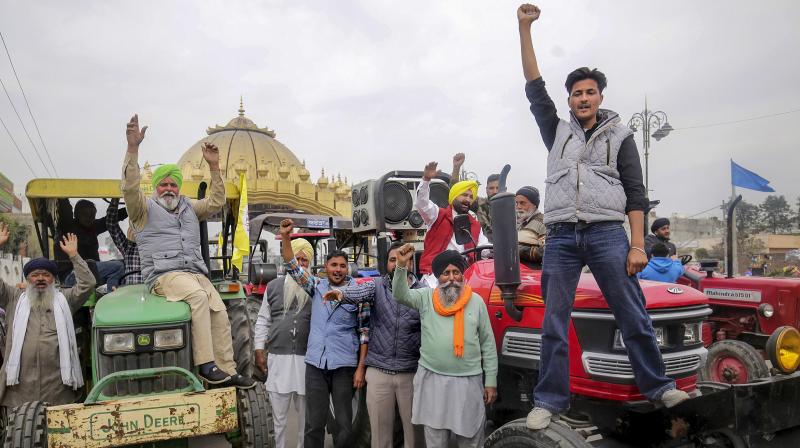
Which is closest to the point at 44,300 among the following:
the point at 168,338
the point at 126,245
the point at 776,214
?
the point at 126,245

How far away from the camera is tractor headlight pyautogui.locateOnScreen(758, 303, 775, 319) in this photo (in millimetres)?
6875

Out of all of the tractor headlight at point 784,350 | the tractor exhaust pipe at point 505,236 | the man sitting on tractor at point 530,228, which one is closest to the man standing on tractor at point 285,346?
the man sitting on tractor at point 530,228

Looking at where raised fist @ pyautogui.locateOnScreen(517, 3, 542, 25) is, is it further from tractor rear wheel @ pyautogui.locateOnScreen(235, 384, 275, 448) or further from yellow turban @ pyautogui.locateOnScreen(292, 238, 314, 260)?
yellow turban @ pyautogui.locateOnScreen(292, 238, 314, 260)

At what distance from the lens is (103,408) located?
3791 millimetres

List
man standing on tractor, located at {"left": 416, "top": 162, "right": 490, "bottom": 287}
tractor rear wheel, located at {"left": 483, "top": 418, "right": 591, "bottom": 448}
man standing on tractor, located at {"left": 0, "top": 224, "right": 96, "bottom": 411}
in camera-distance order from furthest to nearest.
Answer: man standing on tractor, located at {"left": 416, "top": 162, "right": 490, "bottom": 287} < man standing on tractor, located at {"left": 0, "top": 224, "right": 96, "bottom": 411} < tractor rear wheel, located at {"left": 483, "top": 418, "right": 591, "bottom": 448}

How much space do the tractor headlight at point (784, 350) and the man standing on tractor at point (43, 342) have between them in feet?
16.3

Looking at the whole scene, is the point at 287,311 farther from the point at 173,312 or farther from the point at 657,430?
the point at 657,430

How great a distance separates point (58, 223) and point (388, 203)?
3.19 metres

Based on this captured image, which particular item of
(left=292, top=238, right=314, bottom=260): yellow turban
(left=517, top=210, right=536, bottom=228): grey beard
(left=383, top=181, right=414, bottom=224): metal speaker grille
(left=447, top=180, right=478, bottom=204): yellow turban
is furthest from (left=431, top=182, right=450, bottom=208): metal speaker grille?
(left=517, top=210, right=536, bottom=228): grey beard

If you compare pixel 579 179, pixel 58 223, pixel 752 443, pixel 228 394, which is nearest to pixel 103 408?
pixel 228 394

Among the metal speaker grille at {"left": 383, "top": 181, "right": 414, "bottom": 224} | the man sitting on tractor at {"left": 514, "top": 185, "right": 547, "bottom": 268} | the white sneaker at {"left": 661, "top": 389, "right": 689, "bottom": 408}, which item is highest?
the metal speaker grille at {"left": 383, "top": 181, "right": 414, "bottom": 224}

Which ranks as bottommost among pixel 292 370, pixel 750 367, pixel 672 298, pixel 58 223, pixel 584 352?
pixel 750 367

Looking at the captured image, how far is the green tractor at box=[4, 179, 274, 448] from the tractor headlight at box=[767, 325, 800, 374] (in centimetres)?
332

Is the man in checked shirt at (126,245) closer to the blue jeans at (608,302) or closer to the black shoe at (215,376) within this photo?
the black shoe at (215,376)
